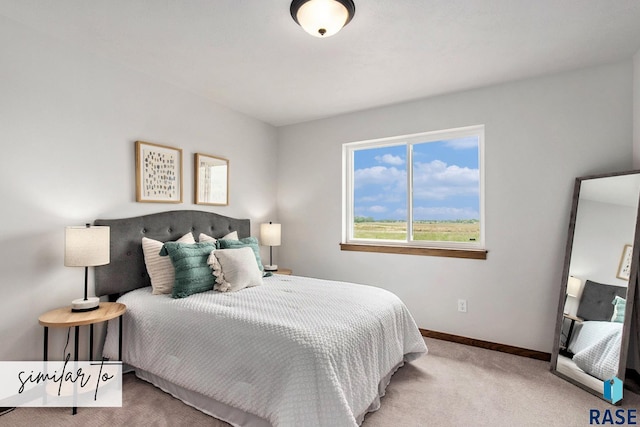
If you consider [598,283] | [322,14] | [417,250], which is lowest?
[598,283]

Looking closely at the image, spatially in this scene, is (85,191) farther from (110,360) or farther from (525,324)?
(525,324)

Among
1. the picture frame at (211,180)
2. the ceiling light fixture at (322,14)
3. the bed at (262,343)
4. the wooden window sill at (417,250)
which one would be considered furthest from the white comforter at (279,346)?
the ceiling light fixture at (322,14)

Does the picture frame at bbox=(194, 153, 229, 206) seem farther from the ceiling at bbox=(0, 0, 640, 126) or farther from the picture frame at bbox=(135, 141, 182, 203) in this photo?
the ceiling at bbox=(0, 0, 640, 126)

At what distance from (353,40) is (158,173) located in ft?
6.55

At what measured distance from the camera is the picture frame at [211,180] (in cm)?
328

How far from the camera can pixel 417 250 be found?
337 centimetres

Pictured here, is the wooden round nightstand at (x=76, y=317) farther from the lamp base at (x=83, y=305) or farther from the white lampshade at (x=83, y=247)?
the white lampshade at (x=83, y=247)

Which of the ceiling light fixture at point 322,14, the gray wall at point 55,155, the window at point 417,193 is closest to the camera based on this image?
the ceiling light fixture at point 322,14

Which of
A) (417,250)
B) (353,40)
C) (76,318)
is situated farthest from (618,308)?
(76,318)

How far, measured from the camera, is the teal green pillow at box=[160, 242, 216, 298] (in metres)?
2.45

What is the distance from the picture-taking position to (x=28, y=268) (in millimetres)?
2145

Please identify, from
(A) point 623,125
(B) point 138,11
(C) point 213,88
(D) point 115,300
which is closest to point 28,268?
(D) point 115,300

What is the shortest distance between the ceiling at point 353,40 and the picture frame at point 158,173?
25.5 inches

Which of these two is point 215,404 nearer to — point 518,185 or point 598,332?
point 598,332
